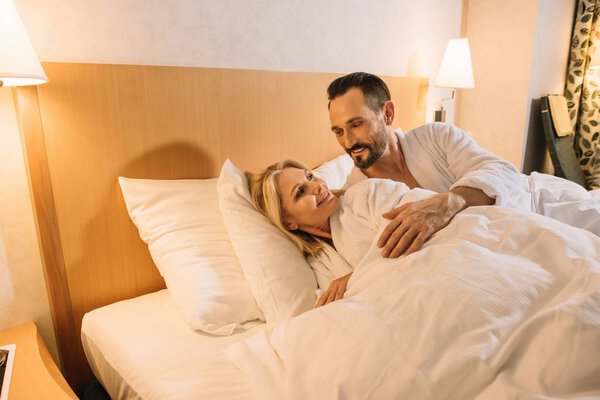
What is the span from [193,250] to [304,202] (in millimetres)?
367

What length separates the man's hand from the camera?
1.02 metres


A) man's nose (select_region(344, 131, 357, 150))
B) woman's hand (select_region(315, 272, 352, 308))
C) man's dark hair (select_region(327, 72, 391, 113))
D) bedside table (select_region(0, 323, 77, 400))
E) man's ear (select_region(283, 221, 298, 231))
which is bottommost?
bedside table (select_region(0, 323, 77, 400))

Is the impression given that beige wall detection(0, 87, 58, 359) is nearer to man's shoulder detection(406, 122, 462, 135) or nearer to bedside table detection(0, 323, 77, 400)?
bedside table detection(0, 323, 77, 400)

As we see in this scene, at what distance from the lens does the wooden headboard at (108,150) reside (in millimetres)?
1194

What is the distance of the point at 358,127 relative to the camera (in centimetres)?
167

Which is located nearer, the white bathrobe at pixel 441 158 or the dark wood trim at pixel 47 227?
the dark wood trim at pixel 47 227

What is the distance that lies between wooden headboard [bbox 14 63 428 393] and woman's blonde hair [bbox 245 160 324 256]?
0.91 ft

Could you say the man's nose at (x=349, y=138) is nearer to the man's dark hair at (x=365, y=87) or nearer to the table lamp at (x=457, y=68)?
the man's dark hair at (x=365, y=87)

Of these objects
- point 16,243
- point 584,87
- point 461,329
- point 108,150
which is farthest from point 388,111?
point 584,87

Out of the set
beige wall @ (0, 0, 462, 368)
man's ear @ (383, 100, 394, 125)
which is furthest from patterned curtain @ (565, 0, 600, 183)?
man's ear @ (383, 100, 394, 125)

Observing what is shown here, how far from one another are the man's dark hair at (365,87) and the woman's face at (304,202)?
502mm

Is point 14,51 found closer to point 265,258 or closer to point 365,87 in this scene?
point 265,258

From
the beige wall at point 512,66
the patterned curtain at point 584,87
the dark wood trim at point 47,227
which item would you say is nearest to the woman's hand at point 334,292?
the dark wood trim at point 47,227

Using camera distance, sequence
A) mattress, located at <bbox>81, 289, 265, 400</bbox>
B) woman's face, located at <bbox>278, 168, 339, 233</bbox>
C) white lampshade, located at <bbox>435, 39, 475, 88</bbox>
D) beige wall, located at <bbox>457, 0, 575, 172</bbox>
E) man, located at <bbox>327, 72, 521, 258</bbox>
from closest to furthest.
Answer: mattress, located at <bbox>81, 289, 265, 400</bbox> < woman's face, located at <bbox>278, 168, 339, 233</bbox> < man, located at <bbox>327, 72, 521, 258</bbox> < white lampshade, located at <bbox>435, 39, 475, 88</bbox> < beige wall, located at <bbox>457, 0, 575, 172</bbox>
